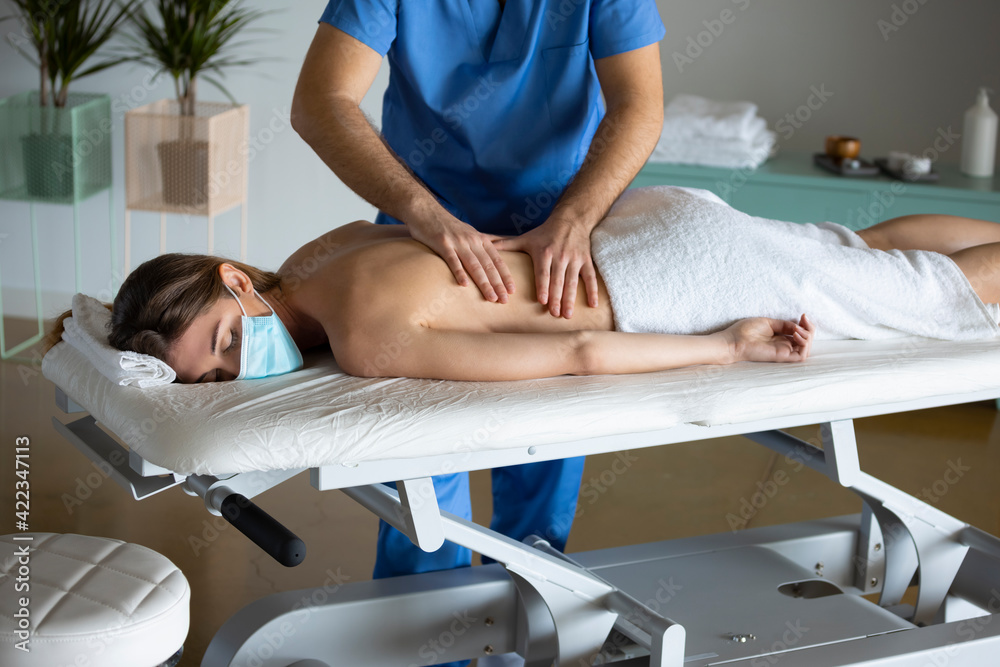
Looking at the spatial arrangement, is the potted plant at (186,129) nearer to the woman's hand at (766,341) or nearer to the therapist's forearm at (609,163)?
the therapist's forearm at (609,163)

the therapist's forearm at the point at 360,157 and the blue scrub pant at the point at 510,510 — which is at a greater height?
the therapist's forearm at the point at 360,157

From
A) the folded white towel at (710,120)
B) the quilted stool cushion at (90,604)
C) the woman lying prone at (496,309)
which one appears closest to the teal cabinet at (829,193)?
the folded white towel at (710,120)

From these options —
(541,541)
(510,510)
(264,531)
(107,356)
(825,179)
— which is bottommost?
(510,510)

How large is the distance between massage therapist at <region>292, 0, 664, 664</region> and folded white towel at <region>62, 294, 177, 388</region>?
1.46 feet

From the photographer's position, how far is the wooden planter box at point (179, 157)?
326 cm

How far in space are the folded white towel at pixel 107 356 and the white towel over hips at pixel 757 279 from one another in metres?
0.67

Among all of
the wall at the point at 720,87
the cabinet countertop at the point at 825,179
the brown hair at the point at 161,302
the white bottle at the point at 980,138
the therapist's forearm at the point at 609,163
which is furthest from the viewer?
the wall at the point at 720,87

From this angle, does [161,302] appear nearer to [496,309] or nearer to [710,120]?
[496,309]

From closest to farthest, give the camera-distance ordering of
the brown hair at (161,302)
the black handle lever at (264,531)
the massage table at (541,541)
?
the black handle lever at (264,531), the massage table at (541,541), the brown hair at (161,302)

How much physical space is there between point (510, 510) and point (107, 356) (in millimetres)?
910

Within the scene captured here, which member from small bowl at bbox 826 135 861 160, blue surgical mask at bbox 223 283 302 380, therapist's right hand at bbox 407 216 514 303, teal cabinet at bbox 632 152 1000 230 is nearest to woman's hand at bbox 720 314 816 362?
therapist's right hand at bbox 407 216 514 303

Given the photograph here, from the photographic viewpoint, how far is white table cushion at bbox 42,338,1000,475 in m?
1.07

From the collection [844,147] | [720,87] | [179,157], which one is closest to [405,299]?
[179,157]

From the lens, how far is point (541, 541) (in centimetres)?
157
